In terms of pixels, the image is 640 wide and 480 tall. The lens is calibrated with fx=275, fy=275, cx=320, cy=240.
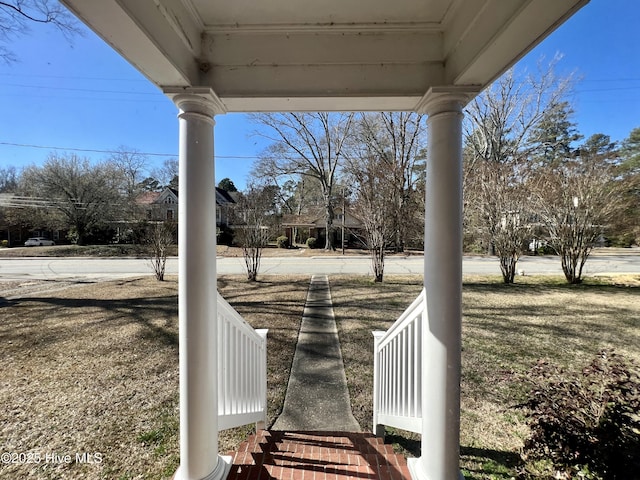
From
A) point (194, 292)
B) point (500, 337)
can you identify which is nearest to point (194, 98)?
point (194, 292)

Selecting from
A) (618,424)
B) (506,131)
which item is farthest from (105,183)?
(506,131)

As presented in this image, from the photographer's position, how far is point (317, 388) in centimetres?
324

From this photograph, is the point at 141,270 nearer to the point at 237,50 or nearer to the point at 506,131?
the point at 237,50

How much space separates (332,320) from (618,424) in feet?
15.4

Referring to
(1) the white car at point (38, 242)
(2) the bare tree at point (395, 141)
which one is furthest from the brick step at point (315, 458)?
(1) the white car at point (38, 242)

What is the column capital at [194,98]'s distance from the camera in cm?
152

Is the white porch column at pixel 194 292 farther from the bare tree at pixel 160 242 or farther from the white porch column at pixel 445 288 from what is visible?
the bare tree at pixel 160 242

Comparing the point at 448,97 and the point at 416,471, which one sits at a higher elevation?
the point at 448,97

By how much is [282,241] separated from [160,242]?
15.6 metres

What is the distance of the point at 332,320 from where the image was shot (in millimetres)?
5875

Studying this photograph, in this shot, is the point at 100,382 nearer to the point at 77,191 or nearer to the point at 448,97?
the point at 448,97

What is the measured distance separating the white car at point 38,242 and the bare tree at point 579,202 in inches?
1545

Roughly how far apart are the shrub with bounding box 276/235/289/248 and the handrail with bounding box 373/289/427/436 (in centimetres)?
2297

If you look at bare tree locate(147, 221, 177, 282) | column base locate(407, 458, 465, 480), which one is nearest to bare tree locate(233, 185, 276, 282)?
bare tree locate(147, 221, 177, 282)
